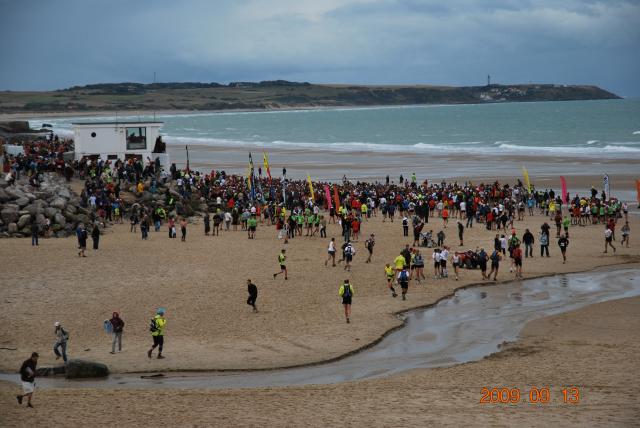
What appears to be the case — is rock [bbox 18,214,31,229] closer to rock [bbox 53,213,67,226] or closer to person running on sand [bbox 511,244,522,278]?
rock [bbox 53,213,67,226]

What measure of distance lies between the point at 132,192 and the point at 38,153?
11.1 metres

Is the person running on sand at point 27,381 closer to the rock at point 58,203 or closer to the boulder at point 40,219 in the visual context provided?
the boulder at point 40,219

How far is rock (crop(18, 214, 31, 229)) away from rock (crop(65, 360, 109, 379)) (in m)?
15.2

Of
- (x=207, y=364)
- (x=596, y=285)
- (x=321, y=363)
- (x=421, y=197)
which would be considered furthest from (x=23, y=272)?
(x=421, y=197)

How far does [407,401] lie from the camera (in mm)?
13062

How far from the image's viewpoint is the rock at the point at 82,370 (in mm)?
15070

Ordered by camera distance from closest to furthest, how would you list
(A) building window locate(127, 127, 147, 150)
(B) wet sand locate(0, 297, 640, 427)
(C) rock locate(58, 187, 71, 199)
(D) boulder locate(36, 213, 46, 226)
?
(B) wet sand locate(0, 297, 640, 427)
(D) boulder locate(36, 213, 46, 226)
(C) rock locate(58, 187, 71, 199)
(A) building window locate(127, 127, 147, 150)

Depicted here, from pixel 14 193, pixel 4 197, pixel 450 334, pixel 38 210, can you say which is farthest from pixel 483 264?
pixel 4 197

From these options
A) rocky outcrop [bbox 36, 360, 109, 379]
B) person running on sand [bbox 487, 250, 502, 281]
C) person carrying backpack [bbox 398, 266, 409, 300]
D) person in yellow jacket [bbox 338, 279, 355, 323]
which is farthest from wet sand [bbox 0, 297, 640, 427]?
person running on sand [bbox 487, 250, 502, 281]

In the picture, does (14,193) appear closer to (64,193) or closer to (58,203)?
(58,203)

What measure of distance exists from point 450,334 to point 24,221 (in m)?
Answer: 17.5

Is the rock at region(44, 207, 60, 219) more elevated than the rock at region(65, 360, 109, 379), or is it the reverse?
the rock at region(44, 207, 60, 219)

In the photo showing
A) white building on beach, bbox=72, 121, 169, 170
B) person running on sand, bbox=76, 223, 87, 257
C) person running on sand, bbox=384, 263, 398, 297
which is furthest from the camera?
white building on beach, bbox=72, 121, 169, 170

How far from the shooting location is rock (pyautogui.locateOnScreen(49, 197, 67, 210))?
99.5ft
